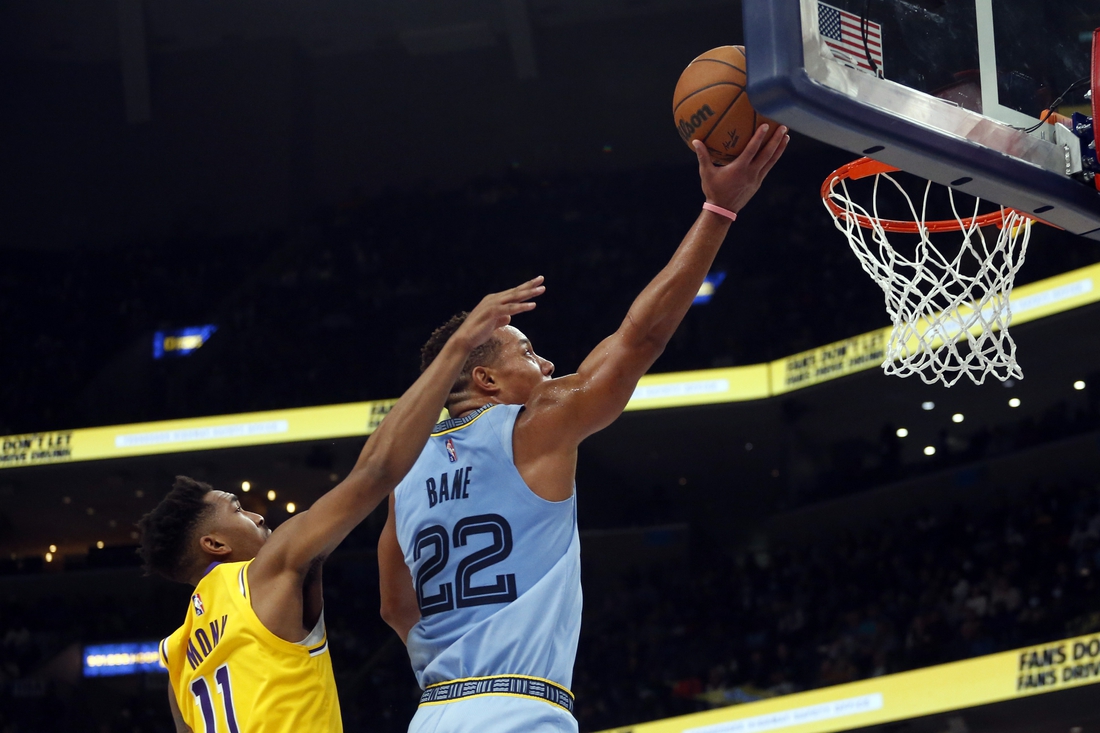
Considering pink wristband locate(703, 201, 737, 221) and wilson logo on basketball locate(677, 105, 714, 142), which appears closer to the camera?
pink wristband locate(703, 201, 737, 221)

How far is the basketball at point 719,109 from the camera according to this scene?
106 inches

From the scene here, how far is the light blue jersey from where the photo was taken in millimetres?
2463

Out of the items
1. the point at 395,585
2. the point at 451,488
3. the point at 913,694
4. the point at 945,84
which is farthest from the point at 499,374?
the point at 913,694

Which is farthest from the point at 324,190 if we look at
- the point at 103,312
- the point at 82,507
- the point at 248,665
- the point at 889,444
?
the point at 248,665

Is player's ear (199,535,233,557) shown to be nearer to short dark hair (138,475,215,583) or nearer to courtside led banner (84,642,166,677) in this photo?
short dark hair (138,475,215,583)

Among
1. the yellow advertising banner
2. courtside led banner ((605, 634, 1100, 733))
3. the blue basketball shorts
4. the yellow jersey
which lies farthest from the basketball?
the yellow advertising banner

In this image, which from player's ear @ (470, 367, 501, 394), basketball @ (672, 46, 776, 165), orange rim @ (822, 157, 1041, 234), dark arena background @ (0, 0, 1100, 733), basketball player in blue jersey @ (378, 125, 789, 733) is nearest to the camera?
basketball player in blue jersey @ (378, 125, 789, 733)

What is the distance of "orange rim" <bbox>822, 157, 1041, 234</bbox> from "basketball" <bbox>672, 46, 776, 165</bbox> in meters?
0.69

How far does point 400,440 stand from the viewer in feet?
7.81

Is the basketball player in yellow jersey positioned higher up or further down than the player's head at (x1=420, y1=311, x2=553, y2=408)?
further down

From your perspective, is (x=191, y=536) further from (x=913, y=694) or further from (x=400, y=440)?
(x=913, y=694)

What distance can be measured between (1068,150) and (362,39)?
33.8 ft

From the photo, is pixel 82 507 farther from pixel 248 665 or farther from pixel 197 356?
pixel 248 665

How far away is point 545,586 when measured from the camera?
8.20ft
